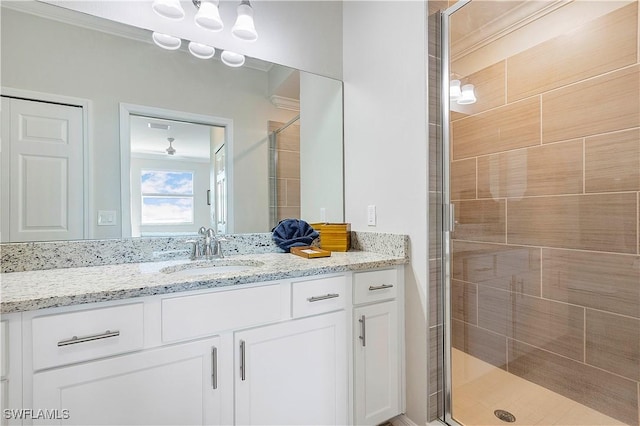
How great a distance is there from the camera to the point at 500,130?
5.65ft

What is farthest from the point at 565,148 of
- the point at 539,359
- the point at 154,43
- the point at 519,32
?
the point at 154,43

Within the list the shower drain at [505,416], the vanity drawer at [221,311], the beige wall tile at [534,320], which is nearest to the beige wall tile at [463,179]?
the beige wall tile at [534,320]

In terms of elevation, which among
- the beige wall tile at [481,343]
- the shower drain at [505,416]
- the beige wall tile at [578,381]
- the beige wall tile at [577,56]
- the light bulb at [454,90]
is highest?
the beige wall tile at [577,56]

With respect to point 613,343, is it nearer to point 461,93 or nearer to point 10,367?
point 461,93

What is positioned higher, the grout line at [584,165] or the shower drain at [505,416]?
the grout line at [584,165]

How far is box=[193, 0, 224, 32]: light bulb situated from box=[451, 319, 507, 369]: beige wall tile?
6.25 feet

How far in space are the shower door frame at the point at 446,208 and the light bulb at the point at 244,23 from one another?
0.94 meters

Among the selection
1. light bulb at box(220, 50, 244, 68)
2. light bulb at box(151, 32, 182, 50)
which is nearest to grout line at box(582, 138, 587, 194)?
light bulb at box(220, 50, 244, 68)

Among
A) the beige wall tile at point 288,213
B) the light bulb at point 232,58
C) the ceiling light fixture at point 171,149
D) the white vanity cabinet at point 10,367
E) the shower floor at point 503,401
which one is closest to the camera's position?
the white vanity cabinet at point 10,367

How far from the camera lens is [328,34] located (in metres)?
1.95

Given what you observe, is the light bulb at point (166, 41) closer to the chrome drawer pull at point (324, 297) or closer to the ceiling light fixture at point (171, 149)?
the ceiling light fixture at point (171, 149)

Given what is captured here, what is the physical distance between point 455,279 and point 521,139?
2.75 ft

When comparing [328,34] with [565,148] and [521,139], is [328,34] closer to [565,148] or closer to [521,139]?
[521,139]

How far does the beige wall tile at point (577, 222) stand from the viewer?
1.35 metres
